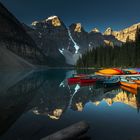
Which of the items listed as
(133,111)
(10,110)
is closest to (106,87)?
(133,111)

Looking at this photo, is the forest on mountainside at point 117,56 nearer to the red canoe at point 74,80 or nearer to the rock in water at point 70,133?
the red canoe at point 74,80

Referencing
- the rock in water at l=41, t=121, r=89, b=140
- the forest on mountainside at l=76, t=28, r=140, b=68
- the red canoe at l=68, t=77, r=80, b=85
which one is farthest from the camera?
the forest on mountainside at l=76, t=28, r=140, b=68

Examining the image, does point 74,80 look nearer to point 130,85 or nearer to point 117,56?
point 130,85

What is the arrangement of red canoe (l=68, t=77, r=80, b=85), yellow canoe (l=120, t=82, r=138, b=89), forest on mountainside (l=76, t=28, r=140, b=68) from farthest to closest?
A: forest on mountainside (l=76, t=28, r=140, b=68), red canoe (l=68, t=77, r=80, b=85), yellow canoe (l=120, t=82, r=138, b=89)

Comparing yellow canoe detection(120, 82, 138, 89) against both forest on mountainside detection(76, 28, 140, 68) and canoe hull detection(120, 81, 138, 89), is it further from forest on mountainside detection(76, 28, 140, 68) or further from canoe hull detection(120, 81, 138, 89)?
forest on mountainside detection(76, 28, 140, 68)

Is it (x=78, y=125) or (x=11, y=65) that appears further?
(x=11, y=65)

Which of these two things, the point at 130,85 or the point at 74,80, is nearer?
the point at 130,85

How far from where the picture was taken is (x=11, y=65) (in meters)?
174

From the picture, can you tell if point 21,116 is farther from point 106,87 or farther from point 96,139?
point 106,87

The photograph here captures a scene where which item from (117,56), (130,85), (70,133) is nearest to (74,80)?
(130,85)

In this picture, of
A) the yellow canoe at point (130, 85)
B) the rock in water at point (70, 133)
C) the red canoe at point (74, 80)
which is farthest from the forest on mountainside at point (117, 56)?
the rock in water at point (70, 133)

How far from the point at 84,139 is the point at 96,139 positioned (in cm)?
77

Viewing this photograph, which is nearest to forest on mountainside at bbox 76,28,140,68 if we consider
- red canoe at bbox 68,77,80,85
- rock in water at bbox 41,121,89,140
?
red canoe at bbox 68,77,80,85

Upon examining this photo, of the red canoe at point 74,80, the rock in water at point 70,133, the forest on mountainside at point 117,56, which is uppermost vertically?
the forest on mountainside at point 117,56
